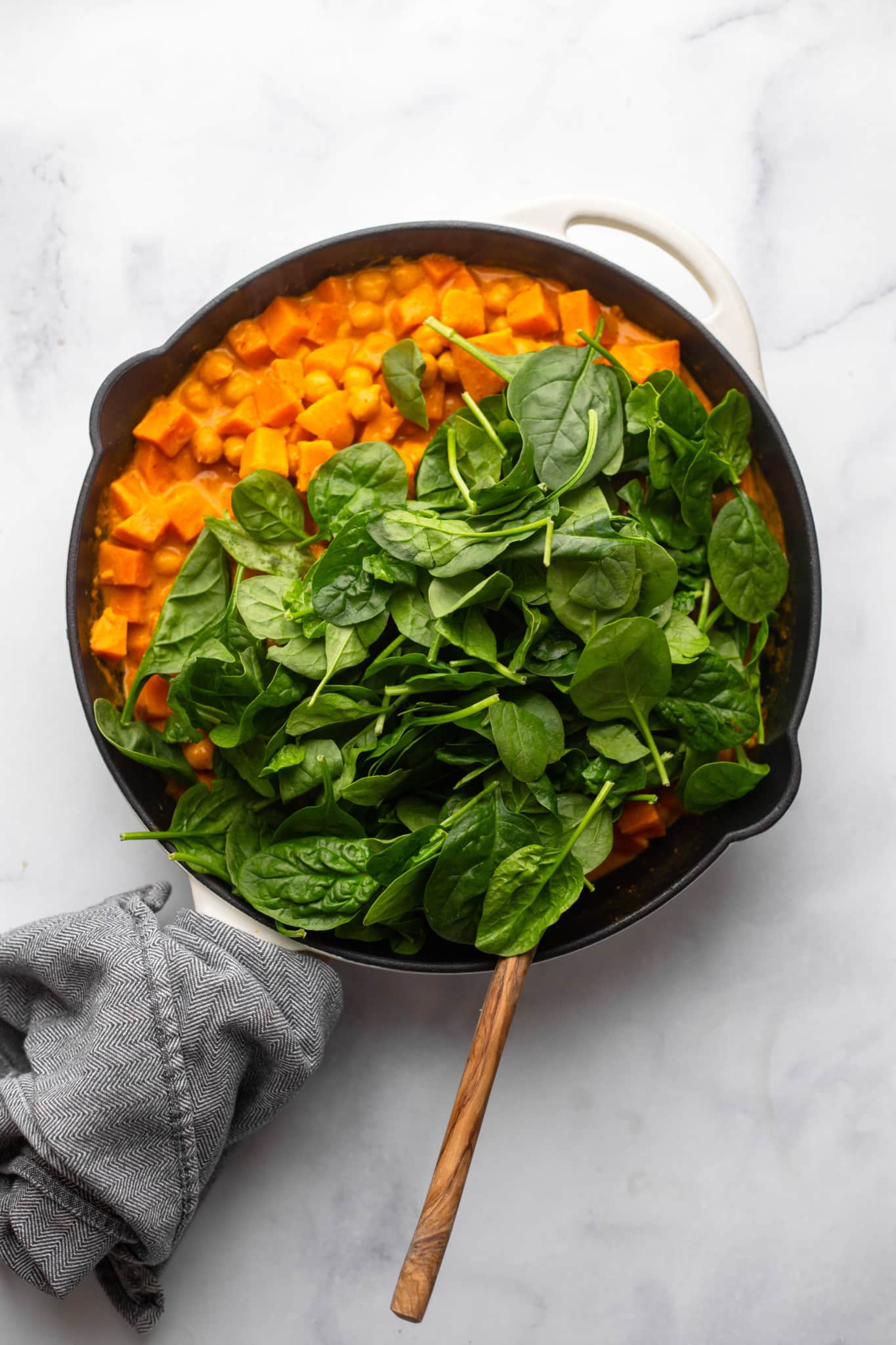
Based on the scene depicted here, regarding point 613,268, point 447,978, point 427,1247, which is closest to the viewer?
point 427,1247

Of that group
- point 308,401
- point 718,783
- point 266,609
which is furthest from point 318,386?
point 718,783

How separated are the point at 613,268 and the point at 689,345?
0.16 m

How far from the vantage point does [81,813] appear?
5.57ft

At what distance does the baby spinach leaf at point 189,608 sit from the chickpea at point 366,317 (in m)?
0.39

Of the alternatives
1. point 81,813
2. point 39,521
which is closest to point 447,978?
point 81,813

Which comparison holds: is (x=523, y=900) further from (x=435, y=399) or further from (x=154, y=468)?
(x=154, y=468)

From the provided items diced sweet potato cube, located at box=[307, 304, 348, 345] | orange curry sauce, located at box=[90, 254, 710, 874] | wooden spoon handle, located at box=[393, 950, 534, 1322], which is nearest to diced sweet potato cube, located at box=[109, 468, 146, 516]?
orange curry sauce, located at box=[90, 254, 710, 874]

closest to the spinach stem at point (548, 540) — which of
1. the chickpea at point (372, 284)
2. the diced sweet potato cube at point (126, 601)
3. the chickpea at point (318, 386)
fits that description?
the chickpea at point (318, 386)

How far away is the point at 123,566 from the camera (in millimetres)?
1475

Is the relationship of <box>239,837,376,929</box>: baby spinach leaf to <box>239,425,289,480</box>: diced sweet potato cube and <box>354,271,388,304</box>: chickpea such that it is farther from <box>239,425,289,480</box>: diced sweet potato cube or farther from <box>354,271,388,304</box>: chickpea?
<box>354,271,388,304</box>: chickpea

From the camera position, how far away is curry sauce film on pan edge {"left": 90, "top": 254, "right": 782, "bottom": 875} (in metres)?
1.46

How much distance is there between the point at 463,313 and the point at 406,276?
4.9 inches

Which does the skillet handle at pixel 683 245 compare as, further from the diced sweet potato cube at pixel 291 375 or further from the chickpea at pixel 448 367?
the diced sweet potato cube at pixel 291 375

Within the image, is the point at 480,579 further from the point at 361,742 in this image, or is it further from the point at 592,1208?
the point at 592,1208
